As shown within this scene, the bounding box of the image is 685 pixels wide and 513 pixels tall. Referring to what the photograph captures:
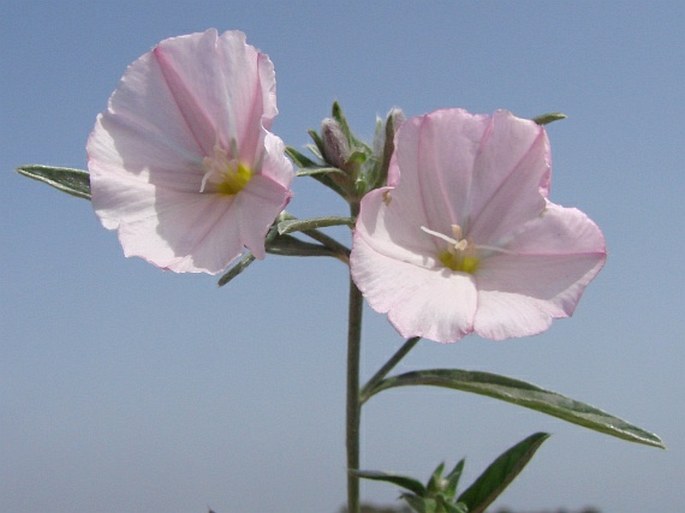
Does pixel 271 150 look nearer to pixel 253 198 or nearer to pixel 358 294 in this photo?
pixel 253 198

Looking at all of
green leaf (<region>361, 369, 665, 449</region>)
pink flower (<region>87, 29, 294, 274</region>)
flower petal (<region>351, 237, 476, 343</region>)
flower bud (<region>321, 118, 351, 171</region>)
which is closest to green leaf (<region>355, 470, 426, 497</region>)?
green leaf (<region>361, 369, 665, 449</region>)

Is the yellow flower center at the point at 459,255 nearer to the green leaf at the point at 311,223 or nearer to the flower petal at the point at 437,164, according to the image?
the flower petal at the point at 437,164

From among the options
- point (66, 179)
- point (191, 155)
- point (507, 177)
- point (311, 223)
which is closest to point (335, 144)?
point (311, 223)

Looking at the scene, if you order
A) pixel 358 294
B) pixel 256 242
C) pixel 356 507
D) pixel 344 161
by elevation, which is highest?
pixel 344 161

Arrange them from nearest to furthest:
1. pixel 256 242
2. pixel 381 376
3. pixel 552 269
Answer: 1. pixel 256 242
2. pixel 552 269
3. pixel 381 376

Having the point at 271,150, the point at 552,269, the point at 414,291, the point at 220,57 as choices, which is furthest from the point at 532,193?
the point at 220,57

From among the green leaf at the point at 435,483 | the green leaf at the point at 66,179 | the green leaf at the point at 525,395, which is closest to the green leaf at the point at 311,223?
the green leaf at the point at 525,395
